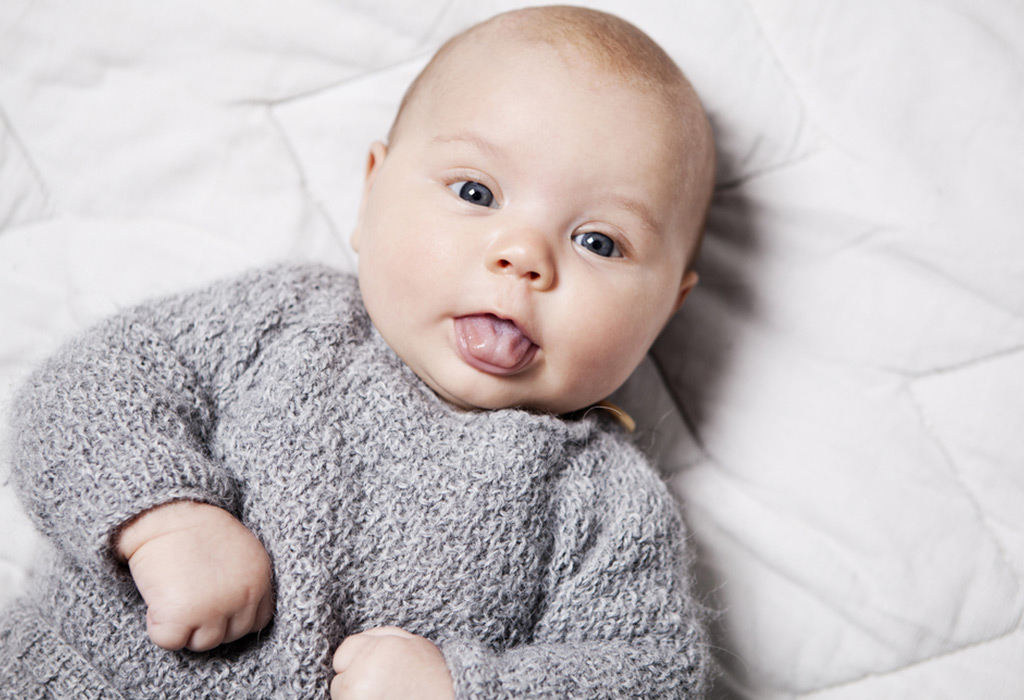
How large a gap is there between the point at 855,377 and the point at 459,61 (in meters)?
0.80

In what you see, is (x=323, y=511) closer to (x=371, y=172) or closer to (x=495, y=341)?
(x=495, y=341)

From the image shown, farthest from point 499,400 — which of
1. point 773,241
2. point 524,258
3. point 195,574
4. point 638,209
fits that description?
point 773,241

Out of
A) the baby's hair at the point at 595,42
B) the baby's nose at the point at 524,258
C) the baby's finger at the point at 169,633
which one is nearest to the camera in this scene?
the baby's finger at the point at 169,633

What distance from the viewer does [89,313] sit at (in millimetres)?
1257

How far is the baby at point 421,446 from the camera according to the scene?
930 mm

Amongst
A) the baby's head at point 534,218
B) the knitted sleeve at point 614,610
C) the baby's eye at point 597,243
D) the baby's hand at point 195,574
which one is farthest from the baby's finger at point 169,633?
the baby's eye at point 597,243

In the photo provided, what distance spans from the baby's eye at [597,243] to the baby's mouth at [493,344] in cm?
15

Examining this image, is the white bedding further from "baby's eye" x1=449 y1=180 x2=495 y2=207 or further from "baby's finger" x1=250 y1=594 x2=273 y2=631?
"baby's finger" x1=250 y1=594 x2=273 y2=631

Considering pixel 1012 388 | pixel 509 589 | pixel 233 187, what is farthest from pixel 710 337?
pixel 233 187

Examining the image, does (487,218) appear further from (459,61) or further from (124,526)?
(124,526)

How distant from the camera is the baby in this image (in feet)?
3.05

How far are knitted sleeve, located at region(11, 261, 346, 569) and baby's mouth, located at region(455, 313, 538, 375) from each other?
25 cm

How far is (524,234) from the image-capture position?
0.99 metres

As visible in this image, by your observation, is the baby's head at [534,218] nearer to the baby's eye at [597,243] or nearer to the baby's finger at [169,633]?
the baby's eye at [597,243]
